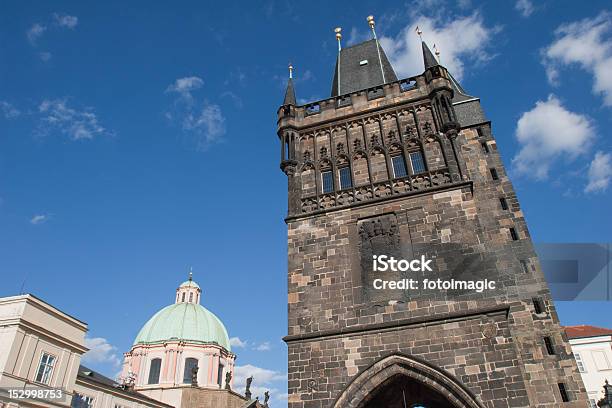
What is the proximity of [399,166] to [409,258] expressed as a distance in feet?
12.8

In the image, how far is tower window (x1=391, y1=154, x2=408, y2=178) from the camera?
→ 635 inches

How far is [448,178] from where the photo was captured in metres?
15.3

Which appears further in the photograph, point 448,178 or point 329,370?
point 448,178

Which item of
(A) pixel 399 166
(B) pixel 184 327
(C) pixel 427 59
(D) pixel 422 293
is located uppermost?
(C) pixel 427 59

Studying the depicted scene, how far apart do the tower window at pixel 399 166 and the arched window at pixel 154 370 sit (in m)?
33.4

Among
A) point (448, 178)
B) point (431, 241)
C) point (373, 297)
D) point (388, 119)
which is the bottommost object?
point (373, 297)

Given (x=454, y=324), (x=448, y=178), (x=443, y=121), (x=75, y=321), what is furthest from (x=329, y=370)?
(x=75, y=321)

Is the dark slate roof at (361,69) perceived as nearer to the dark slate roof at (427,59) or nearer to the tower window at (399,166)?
the dark slate roof at (427,59)

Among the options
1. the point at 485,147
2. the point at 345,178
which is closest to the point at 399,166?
the point at 345,178

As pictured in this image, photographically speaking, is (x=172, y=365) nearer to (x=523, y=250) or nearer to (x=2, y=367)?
(x=2, y=367)

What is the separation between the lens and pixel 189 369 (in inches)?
1606

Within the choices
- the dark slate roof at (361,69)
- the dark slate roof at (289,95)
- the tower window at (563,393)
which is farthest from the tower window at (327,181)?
the tower window at (563,393)

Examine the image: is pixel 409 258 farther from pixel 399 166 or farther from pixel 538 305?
pixel 538 305

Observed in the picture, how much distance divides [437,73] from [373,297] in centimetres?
945
